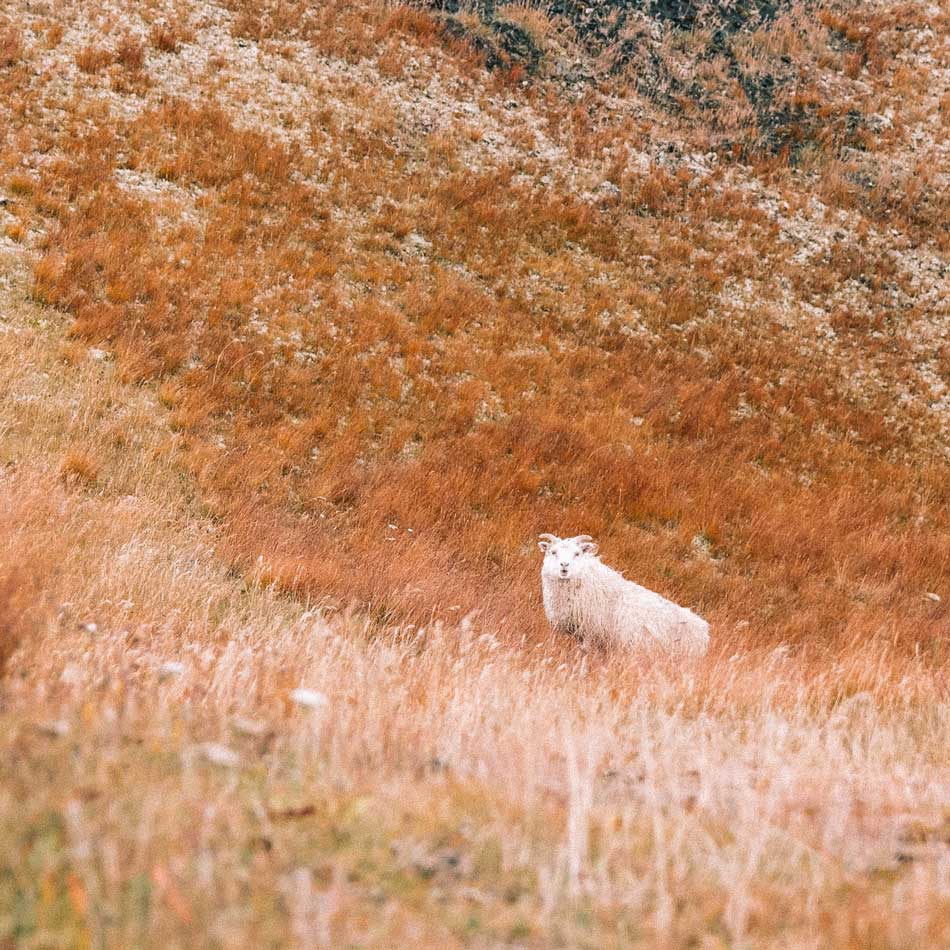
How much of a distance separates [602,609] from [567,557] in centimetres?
74

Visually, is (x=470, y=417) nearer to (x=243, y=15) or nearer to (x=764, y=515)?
(x=764, y=515)

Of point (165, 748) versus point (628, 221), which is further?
point (628, 221)

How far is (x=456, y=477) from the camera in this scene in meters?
12.7

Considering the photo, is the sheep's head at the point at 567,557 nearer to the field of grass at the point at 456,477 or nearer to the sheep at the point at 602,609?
the sheep at the point at 602,609

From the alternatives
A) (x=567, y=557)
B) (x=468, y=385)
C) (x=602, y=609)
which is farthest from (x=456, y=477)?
(x=602, y=609)

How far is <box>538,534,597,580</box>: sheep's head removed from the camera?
8.27 metres

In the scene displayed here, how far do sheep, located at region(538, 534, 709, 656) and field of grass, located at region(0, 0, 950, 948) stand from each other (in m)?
0.69

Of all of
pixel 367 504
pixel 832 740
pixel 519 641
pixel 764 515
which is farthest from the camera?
pixel 764 515

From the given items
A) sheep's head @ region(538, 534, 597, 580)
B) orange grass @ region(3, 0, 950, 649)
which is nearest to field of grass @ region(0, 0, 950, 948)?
orange grass @ region(3, 0, 950, 649)

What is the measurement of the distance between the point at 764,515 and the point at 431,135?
50.3ft

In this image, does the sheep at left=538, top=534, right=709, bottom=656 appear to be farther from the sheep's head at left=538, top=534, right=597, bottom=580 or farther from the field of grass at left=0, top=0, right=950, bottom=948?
the field of grass at left=0, top=0, right=950, bottom=948

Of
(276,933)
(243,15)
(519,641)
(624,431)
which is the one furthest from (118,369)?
(243,15)

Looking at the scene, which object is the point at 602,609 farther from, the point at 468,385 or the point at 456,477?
the point at 468,385

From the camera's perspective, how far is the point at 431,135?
22.3 metres
